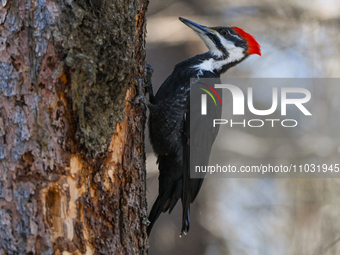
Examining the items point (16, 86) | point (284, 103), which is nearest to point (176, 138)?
point (16, 86)

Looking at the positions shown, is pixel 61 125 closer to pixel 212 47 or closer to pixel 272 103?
pixel 212 47

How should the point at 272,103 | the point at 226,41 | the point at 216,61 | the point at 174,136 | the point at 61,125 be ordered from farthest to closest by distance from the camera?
the point at 272,103, the point at 226,41, the point at 216,61, the point at 174,136, the point at 61,125

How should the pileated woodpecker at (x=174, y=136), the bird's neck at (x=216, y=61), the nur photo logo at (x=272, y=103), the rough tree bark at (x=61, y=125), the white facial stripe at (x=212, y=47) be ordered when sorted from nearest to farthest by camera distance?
the rough tree bark at (x=61, y=125) → the pileated woodpecker at (x=174, y=136) → the bird's neck at (x=216, y=61) → the white facial stripe at (x=212, y=47) → the nur photo logo at (x=272, y=103)

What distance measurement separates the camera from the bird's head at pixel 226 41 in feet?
9.11

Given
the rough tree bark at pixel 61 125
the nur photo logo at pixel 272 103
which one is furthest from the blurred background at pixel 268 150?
the rough tree bark at pixel 61 125

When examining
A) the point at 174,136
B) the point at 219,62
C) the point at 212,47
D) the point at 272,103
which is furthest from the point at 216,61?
the point at 272,103

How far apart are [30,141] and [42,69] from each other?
274 millimetres

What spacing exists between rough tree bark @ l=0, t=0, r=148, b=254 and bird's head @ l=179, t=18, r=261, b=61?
133 centimetres

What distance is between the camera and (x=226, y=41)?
2.82m

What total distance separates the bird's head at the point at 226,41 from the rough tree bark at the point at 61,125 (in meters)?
1.33

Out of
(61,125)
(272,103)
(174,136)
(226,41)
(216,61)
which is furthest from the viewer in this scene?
(272,103)

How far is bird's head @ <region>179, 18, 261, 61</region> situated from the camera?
278cm

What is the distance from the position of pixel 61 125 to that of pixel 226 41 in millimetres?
1834

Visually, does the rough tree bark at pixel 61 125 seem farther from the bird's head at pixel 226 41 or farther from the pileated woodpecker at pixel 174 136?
the bird's head at pixel 226 41
